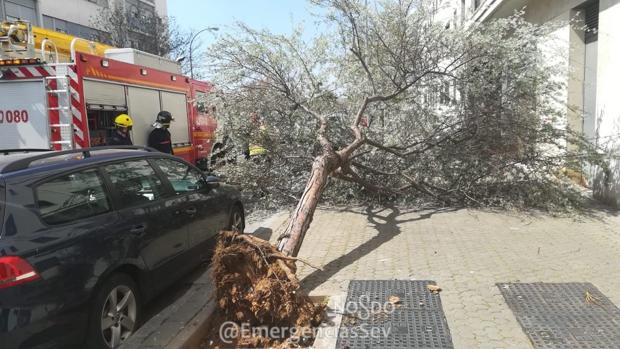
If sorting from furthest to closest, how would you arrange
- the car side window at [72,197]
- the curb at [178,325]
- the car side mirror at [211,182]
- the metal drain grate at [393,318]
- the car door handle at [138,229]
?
the car side mirror at [211,182] → the car door handle at [138,229] → the curb at [178,325] → the metal drain grate at [393,318] → the car side window at [72,197]

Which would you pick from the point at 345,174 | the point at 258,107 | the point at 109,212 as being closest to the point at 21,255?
the point at 109,212

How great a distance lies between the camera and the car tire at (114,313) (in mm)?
3383

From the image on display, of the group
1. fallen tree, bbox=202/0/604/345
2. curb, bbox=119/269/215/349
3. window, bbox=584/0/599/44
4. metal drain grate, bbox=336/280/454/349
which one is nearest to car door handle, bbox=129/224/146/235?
curb, bbox=119/269/215/349

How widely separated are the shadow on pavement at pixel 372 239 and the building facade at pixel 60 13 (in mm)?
22524

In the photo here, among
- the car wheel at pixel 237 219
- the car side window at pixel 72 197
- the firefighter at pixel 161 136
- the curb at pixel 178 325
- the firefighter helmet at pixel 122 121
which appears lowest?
the curb at pixel 178 325

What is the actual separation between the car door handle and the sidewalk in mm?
1600

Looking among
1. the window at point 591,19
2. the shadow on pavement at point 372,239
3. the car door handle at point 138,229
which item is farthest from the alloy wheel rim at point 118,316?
the window at point 591,19

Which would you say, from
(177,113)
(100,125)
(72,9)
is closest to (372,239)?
(100,125)

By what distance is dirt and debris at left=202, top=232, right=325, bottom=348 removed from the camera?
12.3ft

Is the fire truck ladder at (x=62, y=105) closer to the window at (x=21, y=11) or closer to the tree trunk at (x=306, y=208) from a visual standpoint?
the tree trunk at (x=306, y=208)

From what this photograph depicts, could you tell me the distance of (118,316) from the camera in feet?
12.2

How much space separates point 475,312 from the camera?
3975 millimetres

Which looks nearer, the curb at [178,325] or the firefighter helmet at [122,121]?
the curb at [178,325]

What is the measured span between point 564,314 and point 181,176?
3750 mm
